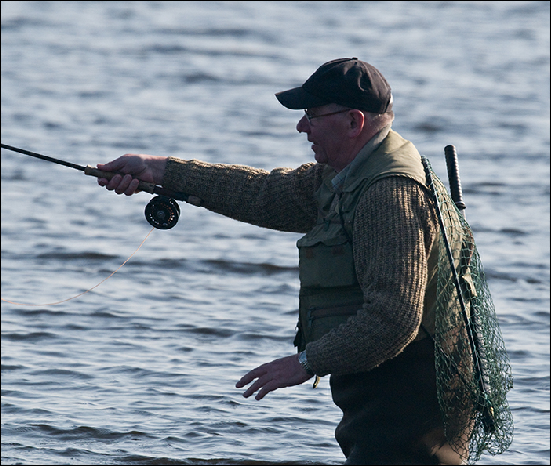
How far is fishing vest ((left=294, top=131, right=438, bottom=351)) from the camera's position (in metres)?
3.29

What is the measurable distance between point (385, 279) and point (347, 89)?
2.13ft

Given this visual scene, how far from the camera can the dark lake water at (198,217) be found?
5.74 meters

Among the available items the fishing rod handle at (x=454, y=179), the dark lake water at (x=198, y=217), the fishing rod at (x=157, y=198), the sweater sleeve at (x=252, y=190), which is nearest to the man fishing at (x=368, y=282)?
the sweater sleeve at (x=252, y=190)

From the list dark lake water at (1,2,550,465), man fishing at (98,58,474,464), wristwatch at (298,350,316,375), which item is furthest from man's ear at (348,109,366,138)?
dark lake water at (1,2,550,465)

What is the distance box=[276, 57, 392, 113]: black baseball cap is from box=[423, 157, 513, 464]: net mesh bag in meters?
0.27

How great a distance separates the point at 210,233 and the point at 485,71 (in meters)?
9.36

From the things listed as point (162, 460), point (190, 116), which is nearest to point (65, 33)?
point (190, 116)

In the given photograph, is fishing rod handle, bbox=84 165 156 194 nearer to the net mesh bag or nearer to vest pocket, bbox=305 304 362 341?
vest pocket, bbox=305 304 362 341

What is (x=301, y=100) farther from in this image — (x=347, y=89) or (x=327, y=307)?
(x=327, y=307)

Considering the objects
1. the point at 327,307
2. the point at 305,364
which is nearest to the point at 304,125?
the point at 327,307

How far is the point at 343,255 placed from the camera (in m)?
3.33

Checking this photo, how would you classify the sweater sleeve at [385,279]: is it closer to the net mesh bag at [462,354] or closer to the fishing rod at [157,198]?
the net mesh bag at [462,354]

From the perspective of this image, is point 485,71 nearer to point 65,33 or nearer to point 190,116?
Result: point 190,116

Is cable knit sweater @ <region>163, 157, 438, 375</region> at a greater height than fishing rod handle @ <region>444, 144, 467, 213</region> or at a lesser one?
lesser
